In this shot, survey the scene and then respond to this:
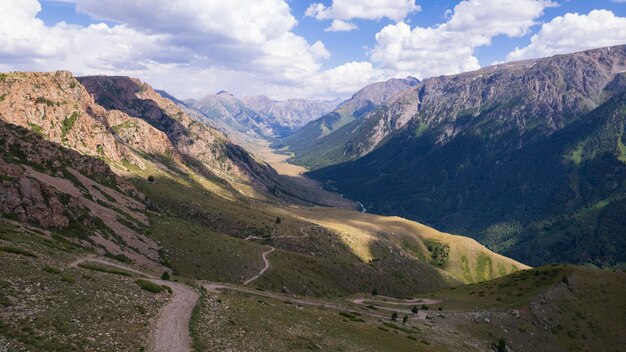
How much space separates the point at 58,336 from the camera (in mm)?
33562

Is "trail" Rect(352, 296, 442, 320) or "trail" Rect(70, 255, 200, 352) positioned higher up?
"trail" Rect(70, 255, 200, 352)

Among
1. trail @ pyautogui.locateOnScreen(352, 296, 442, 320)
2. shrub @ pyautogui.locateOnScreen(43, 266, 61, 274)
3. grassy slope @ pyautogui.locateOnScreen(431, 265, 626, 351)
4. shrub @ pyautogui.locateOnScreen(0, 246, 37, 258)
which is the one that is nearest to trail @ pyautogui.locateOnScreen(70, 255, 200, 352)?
shrub @ pyautogui.locateOnScreen(0, 246, 37, 258)

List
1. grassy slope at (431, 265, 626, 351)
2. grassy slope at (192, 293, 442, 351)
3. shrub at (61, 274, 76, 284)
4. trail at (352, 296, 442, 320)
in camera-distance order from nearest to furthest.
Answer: grassy slope at (192, 293, 442, 351) < shrub at (61, 274, 76, 284) < grassy slope at (431, 265, 626, 351) < trail at (352, 296, 442, 320)

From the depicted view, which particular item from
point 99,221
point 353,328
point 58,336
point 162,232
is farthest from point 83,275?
point 162,232

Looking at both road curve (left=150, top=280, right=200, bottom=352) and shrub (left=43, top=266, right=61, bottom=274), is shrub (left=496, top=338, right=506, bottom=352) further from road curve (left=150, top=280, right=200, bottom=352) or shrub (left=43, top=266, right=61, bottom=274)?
shrub (left=43, top=266, right=61, bottom=274)

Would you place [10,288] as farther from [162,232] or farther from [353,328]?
[162,232]

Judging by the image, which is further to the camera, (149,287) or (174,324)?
(149,287)

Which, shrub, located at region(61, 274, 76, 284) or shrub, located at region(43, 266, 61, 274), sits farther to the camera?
shrub, located at region(43, 266, 61, 274)

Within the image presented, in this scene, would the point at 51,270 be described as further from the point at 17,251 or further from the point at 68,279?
the point at 17,251

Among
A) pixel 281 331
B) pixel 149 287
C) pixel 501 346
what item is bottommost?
pixel 501 346

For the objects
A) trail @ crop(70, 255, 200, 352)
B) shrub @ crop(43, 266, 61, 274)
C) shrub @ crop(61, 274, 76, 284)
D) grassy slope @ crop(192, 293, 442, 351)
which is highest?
shrub @ crop(43, 266, 61, 274)

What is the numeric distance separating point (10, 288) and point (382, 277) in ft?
550

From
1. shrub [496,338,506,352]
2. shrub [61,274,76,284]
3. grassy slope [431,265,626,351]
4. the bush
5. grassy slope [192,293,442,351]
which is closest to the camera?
grassy slope [192,293,442,351]

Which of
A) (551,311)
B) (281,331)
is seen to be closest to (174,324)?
(281,331)
